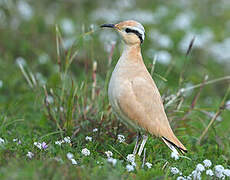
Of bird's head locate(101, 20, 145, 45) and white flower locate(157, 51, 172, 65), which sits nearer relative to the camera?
bird's head locate(101, 20, 145, 45)

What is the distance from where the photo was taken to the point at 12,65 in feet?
23.7

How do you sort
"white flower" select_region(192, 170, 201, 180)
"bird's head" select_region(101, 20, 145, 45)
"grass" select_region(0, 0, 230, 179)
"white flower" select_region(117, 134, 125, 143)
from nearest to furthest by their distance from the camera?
1. "grass" select_region(0, 0, 230, 179)
2. "white flower" select_region(192, 170, 201, 180)
3. "bird's head" select_region(101, 20, 145, 45)
4. "white flower" select_region(117, 134, 125, 143)

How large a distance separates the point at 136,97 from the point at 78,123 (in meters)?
1.06

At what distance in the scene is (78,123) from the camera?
16.5 ft

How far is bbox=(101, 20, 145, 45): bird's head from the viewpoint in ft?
14.4

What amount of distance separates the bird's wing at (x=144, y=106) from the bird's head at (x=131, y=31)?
42 cm

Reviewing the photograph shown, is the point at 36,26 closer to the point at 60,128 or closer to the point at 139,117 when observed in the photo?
the point at 60,128

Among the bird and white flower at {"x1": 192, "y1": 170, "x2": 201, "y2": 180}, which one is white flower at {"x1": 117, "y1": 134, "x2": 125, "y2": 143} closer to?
the bird

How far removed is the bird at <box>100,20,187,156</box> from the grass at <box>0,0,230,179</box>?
315mm

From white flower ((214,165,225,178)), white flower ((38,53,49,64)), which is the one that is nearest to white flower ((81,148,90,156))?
white flower ((214,165,225,178))

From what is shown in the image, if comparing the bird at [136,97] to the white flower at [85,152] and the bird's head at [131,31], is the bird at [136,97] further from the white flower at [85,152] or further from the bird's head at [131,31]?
the white flower at [85,152]

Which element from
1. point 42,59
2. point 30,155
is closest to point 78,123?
point 30,155

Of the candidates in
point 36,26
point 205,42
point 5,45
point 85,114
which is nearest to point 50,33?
point 36,26

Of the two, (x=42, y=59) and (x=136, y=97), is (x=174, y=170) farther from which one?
(x=42, y=59)
